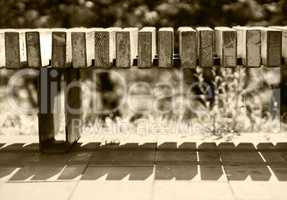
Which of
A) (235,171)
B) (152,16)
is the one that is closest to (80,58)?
(235,171)

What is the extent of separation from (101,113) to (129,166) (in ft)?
7.67

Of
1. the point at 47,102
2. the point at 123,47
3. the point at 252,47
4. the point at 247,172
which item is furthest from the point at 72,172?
the point at 252,47

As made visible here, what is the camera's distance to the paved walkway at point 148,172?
11.1 feet

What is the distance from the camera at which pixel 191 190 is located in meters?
3.43

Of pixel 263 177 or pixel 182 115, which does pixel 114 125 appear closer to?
pixel 182 115

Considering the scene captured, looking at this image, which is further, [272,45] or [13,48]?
[13,48]

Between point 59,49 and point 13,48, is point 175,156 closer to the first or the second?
point 59,49

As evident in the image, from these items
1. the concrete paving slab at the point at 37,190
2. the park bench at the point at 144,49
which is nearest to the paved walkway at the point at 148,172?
the concrete paving slab at the point at 37,190

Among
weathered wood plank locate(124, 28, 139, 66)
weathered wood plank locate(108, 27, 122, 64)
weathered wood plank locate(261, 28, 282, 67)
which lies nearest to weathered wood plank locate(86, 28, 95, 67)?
weathered wood plank locate(108, 27, 122, 64)

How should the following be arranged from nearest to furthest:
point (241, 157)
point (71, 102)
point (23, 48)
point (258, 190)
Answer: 1. point (258, 190)
2. point (23, 48)
3. point (241, 157)
4. point (71, 102)

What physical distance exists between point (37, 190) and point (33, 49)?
105cm

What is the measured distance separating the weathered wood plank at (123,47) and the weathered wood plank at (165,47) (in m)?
0.22

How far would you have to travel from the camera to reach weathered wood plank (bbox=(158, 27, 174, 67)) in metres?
3.85

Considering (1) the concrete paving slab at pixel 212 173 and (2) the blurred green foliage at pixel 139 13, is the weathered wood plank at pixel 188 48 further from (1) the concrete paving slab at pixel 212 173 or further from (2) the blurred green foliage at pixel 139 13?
(2) the blurred green foliage at pixel 139 13
